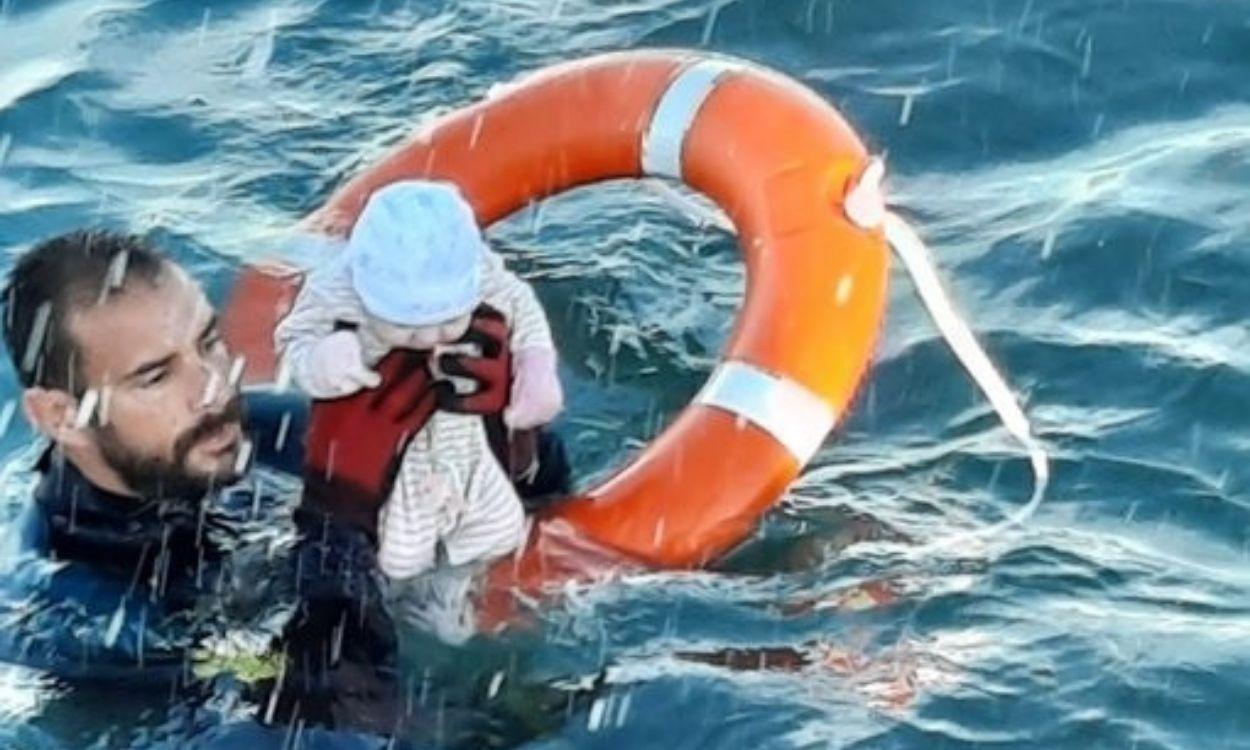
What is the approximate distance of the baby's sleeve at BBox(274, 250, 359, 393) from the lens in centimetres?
550

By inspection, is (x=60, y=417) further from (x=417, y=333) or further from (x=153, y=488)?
(x=417, y=333)

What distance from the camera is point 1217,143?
768 cm

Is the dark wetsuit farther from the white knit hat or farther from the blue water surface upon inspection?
the white knit hat

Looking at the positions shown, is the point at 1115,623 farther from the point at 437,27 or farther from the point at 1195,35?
the point at 437,27

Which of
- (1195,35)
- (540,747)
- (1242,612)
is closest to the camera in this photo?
(540,747)

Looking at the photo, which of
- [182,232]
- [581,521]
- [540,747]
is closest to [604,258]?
[182,232]

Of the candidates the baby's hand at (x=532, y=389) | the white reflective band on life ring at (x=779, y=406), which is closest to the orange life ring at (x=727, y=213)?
the white reflective band on life ring at (x=779, y=406)

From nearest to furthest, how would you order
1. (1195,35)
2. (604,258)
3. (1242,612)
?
1. (1242,612)
2. (604,258)
3. (1195,35)

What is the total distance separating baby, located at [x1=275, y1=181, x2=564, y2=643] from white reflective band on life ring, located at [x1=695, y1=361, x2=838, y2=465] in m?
0.43

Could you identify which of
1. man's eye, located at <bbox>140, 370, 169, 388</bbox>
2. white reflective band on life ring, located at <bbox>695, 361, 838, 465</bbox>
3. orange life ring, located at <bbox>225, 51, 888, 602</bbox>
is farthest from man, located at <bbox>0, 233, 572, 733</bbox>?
white reflective band on life ring, located at <bbox>695, 361, 838, 465</bbox>

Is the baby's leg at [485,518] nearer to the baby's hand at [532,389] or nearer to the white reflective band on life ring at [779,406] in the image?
the baby's hand at [532,389]

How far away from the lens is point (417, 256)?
17.4 feet

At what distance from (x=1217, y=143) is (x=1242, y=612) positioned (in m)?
2.04

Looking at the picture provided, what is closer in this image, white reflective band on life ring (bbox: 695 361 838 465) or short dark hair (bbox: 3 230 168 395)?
short dark hair (bbox: 3 230 168 395)
